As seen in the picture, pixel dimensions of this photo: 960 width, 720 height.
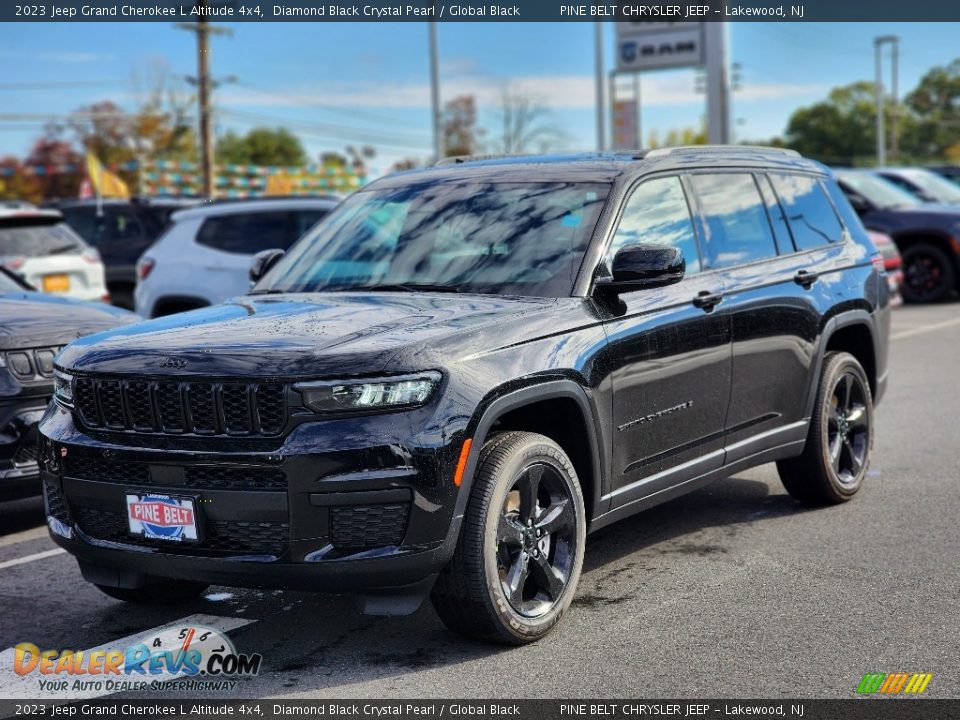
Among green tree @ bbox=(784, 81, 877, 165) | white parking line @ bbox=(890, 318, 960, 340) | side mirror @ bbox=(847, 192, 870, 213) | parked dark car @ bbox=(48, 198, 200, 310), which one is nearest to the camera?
white parking line @ bbox=(890, 318, 960, 340)

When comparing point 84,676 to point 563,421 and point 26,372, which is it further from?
point 26,372

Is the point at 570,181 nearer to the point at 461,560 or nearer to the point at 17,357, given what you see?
the point at 461,560

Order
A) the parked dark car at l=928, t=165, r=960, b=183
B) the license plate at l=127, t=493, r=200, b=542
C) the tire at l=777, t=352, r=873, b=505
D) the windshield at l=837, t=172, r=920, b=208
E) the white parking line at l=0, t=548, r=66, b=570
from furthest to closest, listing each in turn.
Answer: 1. the parked dark car at l=928, t=165, r=960, b=183
2. the windshield at l=837, t=172, r=920, b=208
3. the tire at l=777, t=352, r=873, b=505
4. the white parking line at l=0, t=548, r=66, b=570
5. the license plate at l=127, t=493, r=200, b=542

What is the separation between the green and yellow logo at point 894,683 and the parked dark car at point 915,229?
15.6 meters

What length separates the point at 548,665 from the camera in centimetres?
445

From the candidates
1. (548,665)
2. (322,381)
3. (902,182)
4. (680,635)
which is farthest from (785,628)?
(902,182)

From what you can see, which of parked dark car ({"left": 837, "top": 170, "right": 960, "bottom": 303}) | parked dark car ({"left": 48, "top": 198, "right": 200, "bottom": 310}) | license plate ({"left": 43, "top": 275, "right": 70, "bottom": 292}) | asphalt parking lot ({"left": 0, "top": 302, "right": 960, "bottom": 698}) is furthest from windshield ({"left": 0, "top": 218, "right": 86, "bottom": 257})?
parked dark car ({"left": 837, "top": 170, "right": 960, "bottom": 303})

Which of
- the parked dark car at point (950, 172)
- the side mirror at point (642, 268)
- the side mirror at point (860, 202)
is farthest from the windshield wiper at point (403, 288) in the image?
the parked dark car at point (950, 172)

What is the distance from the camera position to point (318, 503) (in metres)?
4.13

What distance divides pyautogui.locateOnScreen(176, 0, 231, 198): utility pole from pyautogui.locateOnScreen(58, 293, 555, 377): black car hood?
101ft

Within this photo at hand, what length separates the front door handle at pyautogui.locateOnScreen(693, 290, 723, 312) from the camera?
562 cm

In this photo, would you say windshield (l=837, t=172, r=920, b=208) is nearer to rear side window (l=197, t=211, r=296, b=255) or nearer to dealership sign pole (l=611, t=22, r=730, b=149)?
dealership sign pole (l=611, t=22, r=730, b=149)

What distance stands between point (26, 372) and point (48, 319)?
1.67 feet

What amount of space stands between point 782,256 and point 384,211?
79.0 inches
